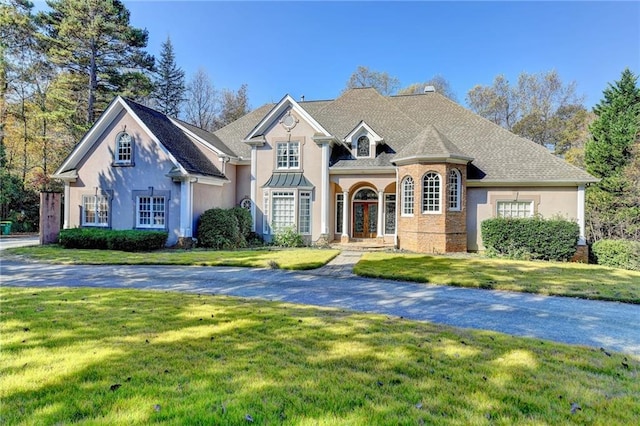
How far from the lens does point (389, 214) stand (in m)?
19.9

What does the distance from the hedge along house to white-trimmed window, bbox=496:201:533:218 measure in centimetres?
5

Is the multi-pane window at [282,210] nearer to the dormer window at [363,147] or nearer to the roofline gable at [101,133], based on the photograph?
the dormer window at [363,147]

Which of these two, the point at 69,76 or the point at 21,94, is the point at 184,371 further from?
the point at 21,94

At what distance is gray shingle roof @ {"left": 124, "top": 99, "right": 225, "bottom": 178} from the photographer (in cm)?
1747

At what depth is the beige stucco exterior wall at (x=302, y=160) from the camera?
1911 cm

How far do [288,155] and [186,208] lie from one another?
632 cm

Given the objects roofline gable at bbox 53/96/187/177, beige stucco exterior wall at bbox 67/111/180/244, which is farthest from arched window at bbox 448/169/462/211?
beige stucco exterior wall at bbox 67/111/180/244

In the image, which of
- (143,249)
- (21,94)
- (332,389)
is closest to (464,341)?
(332,389)

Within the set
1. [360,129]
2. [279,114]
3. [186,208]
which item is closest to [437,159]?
[360,129]

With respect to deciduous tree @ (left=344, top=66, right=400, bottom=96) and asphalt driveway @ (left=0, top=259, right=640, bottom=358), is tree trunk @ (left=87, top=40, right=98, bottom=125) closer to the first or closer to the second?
asphalt driveway @ (left=0, top=259, right=640, bottom=358)

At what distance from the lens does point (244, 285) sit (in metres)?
9.16

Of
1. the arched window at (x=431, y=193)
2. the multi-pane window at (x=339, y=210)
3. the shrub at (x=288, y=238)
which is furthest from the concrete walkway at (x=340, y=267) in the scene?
the multi-pane window at (x=339, y=210)

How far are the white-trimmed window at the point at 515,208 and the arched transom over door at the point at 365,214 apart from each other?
6.74m

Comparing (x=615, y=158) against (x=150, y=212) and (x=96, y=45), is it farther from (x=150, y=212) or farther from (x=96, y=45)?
(x=96, y=45)
